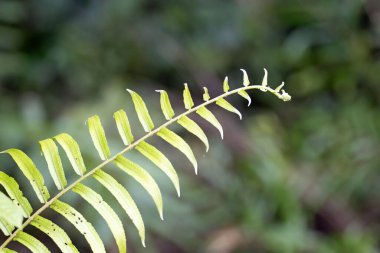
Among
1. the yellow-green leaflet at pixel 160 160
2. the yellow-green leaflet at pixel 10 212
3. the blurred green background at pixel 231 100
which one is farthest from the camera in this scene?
the blurred green background at pixel 231 100

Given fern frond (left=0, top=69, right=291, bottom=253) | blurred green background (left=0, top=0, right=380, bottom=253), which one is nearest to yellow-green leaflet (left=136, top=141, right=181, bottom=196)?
fern frond (left=0, top=69, right=291, bottom=253)

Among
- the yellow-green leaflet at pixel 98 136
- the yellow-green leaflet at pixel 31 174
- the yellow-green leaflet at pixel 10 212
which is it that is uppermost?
the yellow-green leaflet at pixel 98 136

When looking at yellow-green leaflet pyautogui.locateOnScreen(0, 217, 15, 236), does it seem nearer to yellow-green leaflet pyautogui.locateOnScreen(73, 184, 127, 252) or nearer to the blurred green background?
yellow-green leaflet pyautogui.locateOnScreen(73, 184, 127, 252)

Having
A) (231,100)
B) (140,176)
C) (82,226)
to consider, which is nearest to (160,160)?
(140,176)

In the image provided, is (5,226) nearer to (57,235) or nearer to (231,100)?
(57,235)

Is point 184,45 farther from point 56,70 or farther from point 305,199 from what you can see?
point 305,199

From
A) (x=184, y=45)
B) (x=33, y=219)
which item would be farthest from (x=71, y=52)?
(x=33, y=219)

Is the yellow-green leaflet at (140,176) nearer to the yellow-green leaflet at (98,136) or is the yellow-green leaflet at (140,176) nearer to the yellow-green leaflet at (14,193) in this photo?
the yellow-green leaflet at (98,136)

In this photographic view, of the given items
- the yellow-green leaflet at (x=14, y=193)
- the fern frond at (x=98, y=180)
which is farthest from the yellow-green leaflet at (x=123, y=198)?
A: the yellow-green leaflet at (x=14, y=193)
